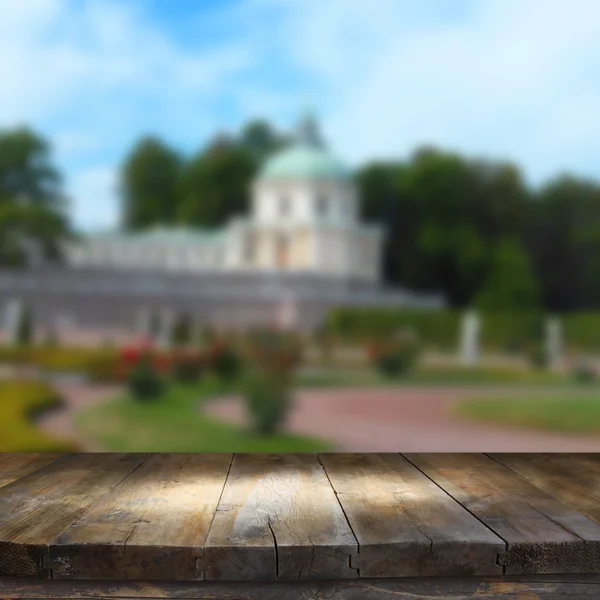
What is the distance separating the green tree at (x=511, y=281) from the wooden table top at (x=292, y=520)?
1875 mm

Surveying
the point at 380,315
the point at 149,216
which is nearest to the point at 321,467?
the point at 380,315

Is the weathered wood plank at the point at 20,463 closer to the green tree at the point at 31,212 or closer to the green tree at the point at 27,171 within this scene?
the green tree at the point at 31,212

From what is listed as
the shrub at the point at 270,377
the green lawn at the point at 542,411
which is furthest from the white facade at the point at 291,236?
the green lawn at the point at 542,411

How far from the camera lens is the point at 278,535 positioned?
1584mm

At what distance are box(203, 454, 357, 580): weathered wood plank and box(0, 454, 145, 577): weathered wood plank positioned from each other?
34 cm

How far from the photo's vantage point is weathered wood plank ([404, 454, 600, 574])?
1.53 meters

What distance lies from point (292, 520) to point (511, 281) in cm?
292

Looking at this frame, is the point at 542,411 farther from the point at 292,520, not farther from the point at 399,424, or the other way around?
the point at 292,520

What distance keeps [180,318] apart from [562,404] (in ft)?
7.46

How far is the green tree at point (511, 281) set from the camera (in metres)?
4.27

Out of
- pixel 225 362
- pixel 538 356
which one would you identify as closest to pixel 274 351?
pixel 225 362

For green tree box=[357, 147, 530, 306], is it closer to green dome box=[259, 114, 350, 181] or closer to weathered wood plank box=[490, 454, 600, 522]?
green dome box=[259, 114, 350, 181]

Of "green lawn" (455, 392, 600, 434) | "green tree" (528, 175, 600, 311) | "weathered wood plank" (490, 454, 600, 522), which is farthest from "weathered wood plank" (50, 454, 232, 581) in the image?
"green tree" (528, 175, 600, 311)

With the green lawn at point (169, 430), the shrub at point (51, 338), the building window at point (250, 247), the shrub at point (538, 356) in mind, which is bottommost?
the green lawn at point (169, 430)
